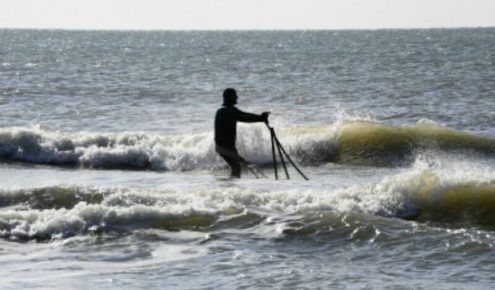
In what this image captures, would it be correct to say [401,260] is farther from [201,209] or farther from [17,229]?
[17,229]

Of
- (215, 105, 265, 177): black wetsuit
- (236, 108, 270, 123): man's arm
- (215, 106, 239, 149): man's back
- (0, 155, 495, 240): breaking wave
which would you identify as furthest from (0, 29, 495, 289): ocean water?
(236, 108, 270, 123): man's arm

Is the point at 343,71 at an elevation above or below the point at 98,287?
above

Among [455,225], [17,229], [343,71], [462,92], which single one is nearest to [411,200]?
[455,225]

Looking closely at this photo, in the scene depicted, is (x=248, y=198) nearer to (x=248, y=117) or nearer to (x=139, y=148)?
(x=248, y=117)

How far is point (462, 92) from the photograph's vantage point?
1426 inches

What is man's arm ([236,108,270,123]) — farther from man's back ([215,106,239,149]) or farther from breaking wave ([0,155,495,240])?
breaking wave ([0,155,495,240])

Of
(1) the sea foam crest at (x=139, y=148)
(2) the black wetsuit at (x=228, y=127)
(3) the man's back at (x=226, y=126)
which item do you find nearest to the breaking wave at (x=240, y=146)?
(1) the sea foam crest at (x=139, y=148)

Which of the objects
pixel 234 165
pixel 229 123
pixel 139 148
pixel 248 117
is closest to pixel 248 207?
pixel 248 117

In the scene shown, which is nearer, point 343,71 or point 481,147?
point 481,147

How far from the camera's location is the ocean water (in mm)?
10055

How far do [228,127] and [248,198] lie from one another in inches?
97.4

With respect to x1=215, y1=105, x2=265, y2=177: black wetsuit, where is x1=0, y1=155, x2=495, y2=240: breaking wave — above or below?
below

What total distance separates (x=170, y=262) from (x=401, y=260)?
2428mm

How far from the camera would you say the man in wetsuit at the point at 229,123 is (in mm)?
15342
